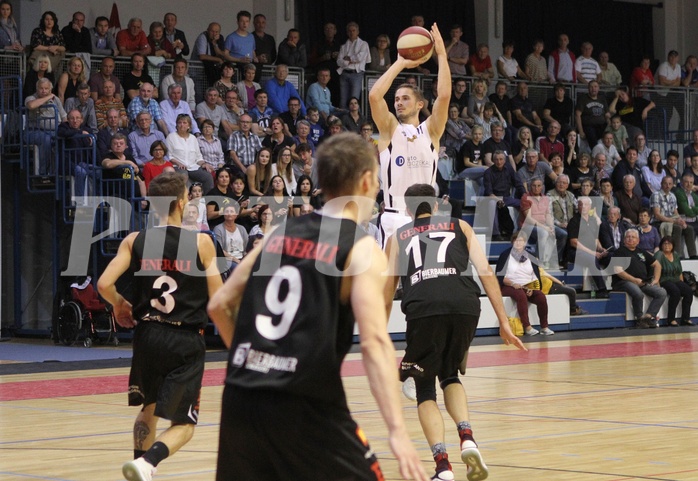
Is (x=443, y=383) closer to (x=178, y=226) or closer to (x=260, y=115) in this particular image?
(x=178, y=226)

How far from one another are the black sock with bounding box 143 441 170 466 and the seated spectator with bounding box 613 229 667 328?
1436 centimetres

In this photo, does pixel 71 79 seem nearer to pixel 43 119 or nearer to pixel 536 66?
pixel 43 119

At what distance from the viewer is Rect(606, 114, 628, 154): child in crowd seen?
2209 centimetres

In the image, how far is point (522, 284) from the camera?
1717cm

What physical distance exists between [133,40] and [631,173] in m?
9.80

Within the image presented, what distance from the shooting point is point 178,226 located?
6.05m

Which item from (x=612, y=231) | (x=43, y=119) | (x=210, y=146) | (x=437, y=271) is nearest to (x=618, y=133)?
(x=612, y=231)

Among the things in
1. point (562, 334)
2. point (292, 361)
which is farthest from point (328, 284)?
point (562, 334)

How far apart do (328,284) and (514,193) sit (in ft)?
52.4

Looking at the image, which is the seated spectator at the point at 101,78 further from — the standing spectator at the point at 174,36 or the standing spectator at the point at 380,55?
the standing spectator at the point at 380,55

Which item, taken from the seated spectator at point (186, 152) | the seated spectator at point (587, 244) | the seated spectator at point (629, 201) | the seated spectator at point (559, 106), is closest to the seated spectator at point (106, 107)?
the seated spectator at point (186, 152)

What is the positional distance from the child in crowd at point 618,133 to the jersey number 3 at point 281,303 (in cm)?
1946

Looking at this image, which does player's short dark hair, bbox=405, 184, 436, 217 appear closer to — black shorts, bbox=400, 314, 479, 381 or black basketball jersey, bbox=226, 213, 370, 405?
black shorts, bbox=400, 314, 479, 381

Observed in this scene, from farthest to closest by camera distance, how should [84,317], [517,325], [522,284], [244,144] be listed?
[522,284]
[517,325]
[244,144]
[84,317]
